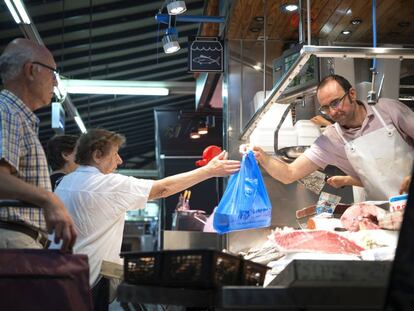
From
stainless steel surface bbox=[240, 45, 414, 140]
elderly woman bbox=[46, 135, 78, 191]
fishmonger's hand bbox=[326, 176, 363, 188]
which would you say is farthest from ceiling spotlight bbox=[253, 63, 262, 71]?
Result: stainless steel surface bbox=[240, 45, 414, 140]

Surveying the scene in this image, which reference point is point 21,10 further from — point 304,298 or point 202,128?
point 304,298

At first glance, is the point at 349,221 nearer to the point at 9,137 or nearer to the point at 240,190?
the point at 240,190

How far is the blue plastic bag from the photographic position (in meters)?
3.98

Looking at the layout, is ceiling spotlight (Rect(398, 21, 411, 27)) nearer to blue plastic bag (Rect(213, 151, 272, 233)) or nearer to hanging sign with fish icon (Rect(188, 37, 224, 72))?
hanging sign with fish icon (Rect(188, 37, 224, 72))

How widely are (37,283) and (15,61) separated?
3.85 ft

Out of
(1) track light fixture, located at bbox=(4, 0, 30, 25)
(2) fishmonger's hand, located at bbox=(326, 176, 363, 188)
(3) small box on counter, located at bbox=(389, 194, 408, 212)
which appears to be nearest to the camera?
(3) small box on counter, located at bbox=(389, 194, 408, 212)

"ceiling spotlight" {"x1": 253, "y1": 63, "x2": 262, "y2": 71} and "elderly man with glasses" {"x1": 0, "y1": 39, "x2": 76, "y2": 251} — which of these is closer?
"elderly man with glasses" {"x1": 0, "y1": 39, "x2": 76, "y2": 251}

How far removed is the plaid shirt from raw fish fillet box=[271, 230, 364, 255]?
4.15ft

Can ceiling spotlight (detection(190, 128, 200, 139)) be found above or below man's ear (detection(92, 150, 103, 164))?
above

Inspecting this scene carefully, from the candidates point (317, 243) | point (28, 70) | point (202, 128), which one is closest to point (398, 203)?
point (317, 243)

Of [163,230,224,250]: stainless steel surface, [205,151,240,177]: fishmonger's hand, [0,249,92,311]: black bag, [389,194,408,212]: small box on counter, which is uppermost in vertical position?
[205,151,240,177]: fishmonger's hand

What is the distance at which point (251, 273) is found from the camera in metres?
2.16

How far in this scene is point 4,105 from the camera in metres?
2.61

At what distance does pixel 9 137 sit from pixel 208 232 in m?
3.20
